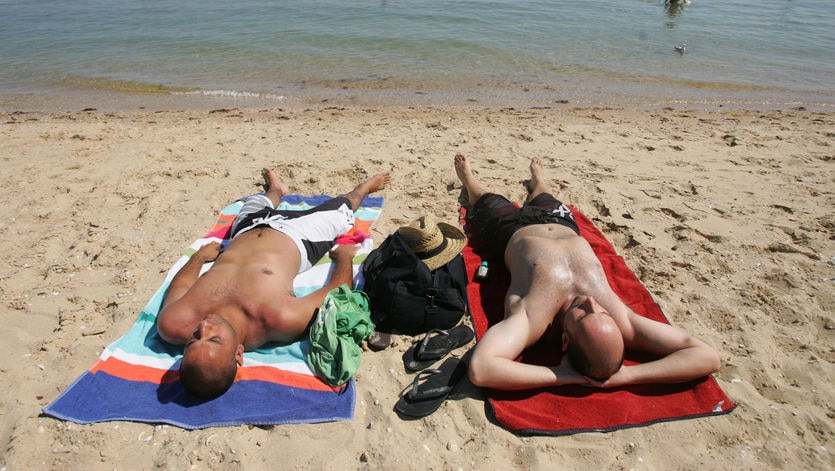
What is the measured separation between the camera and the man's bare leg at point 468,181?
5120 mm

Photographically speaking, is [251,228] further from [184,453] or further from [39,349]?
[184,453]

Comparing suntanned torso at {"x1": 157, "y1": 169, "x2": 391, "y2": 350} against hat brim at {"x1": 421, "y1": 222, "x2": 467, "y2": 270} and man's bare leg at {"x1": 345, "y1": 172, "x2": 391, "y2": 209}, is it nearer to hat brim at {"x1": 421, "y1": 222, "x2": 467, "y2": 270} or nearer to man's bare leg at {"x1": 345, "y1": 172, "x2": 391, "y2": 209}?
hat brim at {"x1": 421, "y1": 222, "x2": 467, "y2": 270}

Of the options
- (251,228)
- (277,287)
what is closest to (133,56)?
(251,228)

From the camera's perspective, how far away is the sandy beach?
8.98 ft

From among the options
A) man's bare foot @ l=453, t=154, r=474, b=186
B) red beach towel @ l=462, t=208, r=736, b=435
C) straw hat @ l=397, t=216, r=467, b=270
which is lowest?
red beach towel @ l=462, t=208, r=736, b=435

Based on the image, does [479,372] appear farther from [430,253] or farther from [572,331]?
[430,253]

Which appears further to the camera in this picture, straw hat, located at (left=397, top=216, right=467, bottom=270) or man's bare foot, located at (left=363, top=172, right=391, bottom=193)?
man's bare foot, located at (left=363, top=172, right=391, bottom=193)

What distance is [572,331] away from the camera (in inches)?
119

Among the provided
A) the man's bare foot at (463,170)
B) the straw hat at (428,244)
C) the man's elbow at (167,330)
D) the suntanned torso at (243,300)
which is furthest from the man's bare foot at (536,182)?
the man's elbow at (167,330)

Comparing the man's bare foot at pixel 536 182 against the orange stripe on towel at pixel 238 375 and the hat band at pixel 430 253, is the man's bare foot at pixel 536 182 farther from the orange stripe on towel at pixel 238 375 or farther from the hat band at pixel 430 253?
the orange stripe on towel at pixel 238 375

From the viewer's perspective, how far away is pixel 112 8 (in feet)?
59.6

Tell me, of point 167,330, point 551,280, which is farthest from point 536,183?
point 167,330

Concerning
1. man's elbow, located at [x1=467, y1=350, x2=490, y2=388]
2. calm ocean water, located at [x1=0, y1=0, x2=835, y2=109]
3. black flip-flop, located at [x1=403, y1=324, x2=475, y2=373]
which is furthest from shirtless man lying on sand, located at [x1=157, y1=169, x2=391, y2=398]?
calm ocean water, located at [x1=0, y1=0, x2=835, y2=109]

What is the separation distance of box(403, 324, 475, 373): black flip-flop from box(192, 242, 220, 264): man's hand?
2.07m
